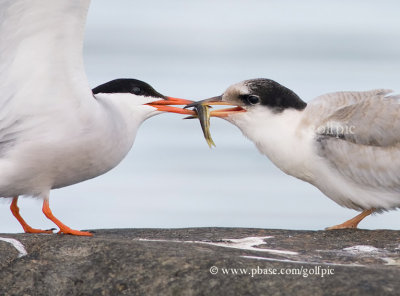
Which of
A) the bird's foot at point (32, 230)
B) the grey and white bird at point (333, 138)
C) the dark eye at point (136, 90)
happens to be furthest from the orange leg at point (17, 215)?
the grey and white bird at point (333, 138)

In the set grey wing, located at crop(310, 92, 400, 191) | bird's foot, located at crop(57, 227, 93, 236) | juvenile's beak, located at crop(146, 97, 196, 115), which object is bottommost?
bird's foot, located at crop(57, 227, 93, 236)

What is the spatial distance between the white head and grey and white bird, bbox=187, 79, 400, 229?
2.05ft

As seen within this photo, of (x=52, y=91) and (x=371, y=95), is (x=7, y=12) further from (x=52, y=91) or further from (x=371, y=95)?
(x=371, y=95)

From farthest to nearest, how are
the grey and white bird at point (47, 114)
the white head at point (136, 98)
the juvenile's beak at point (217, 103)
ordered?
the juvenile's beak at point (217, 103)
the white head at point (136, 98)
the grey and white bird at point (47, 114)

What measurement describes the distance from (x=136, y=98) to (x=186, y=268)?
10.8 ft

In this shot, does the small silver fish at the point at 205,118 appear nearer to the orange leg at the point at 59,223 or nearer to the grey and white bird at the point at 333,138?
the grey and white bird at the point at 333,138

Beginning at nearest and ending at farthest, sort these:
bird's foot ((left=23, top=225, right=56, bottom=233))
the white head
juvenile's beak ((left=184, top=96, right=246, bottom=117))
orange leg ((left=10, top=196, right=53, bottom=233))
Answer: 1. bird's foot ((left=23, top=225, right=56, bottom=233))
2. orange leg ((left=10, top=196, right=53, bottom=233))
3. the white head
4. juvenile's beak ((left=184, top=96, right=246, bottom=117))

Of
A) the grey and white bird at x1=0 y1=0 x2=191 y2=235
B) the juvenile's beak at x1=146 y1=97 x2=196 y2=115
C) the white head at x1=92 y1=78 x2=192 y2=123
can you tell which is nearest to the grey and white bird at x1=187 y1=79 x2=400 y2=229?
the juvenile's beak at x1=146 y1=97 x2=196 y2=115

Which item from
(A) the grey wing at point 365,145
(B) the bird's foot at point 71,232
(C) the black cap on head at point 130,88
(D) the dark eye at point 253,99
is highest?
(C) the black cap on head at point 130,88

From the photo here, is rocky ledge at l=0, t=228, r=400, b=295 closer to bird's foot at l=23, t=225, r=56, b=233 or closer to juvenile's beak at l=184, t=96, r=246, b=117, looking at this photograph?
bird's foot at l=23, t=225, r=56, b=233

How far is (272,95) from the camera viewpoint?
27.9 feet

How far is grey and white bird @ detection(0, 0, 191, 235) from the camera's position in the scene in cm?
714

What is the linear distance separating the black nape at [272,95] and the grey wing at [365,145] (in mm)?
423

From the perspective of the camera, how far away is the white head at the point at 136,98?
8.40m
